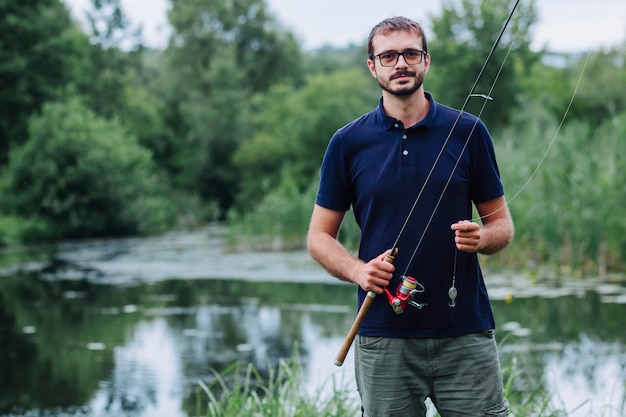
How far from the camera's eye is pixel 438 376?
289 centimetres

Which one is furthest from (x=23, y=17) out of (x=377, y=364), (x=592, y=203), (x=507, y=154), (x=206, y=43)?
(x=377, y=364)

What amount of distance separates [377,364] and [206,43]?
163 feet

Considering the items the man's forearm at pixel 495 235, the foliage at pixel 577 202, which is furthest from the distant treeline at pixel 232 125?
the man's forearm at pixel 495 235

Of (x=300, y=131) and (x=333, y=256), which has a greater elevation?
(x=300, y=131)

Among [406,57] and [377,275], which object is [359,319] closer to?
[377,275]

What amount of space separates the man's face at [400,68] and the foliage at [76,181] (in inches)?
1084

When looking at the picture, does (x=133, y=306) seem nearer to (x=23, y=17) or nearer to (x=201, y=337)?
(x=201, y=337)

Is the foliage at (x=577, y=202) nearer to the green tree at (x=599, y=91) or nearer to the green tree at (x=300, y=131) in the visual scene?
the green tree at (x=300, y=131)

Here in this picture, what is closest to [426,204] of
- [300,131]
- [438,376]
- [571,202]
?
[438,376]

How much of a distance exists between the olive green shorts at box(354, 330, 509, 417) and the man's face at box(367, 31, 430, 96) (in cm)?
70

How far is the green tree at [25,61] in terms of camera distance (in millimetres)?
35781

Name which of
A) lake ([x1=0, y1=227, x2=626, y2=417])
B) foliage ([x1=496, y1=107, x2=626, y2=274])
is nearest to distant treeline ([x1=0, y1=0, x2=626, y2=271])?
foliage ([x1=496, y1=107, x2=626, y2=274])

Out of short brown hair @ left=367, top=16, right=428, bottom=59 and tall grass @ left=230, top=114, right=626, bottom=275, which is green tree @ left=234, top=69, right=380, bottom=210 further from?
short brown hair @ left=367, top=16, right=428, bottom=59

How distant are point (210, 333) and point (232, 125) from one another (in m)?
34.4
